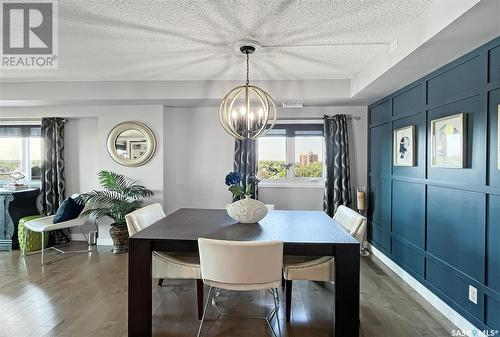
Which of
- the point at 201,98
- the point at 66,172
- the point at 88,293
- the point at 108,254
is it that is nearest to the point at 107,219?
the point at 108,254

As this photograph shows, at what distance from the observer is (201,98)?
3.88 metres

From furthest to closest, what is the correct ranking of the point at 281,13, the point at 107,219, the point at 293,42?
the point at 107,219 < the point at 293,42 < the point at 281,13

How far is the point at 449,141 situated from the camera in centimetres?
235

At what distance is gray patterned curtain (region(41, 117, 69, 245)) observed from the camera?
443 centimetres

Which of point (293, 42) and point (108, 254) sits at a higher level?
point (293, 42)

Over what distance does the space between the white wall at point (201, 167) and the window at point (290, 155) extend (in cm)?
23

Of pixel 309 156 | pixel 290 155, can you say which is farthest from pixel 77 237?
pixel 309 156

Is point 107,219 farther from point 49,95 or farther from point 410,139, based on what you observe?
point 410,139

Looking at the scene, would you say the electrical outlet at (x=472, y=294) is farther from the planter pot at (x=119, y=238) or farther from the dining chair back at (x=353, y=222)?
the planter pot at (x=119, y=238)

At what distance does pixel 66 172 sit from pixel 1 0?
3.24 m

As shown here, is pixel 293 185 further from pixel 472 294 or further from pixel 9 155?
pixel 9 155

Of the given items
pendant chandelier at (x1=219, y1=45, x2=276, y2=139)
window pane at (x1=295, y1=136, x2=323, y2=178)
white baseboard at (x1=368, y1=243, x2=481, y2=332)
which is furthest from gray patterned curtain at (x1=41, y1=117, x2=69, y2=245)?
white baseboard at (x1=368, y1=243, x2=481, y2=332)

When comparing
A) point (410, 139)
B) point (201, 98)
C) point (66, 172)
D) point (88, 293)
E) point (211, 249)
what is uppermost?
point (201, 98)

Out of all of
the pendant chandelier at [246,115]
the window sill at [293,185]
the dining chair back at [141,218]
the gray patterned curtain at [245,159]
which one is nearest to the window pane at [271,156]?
the window sill at [293,185]
